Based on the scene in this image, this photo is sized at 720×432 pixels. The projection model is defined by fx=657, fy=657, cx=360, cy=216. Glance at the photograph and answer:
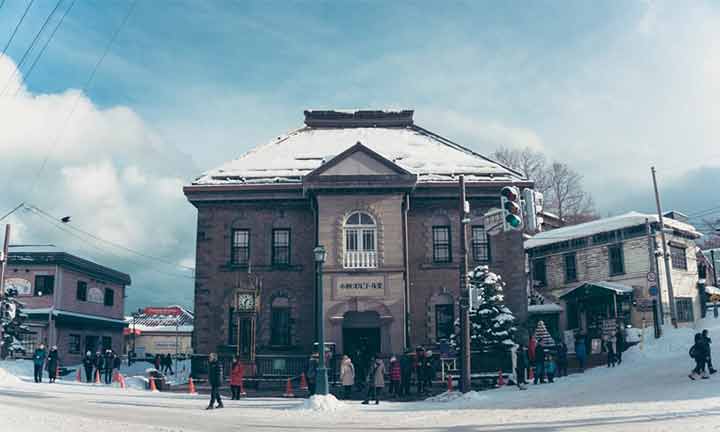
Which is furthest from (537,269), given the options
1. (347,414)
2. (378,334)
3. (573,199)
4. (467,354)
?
(347,414)

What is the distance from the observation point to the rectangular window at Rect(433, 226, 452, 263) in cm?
3228

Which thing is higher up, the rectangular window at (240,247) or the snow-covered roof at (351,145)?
the snow-covered roof at (351,145)

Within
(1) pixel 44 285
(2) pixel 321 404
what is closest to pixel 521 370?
(2) pixel 321 404

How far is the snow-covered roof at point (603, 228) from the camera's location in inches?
1574

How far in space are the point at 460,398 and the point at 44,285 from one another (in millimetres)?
35438

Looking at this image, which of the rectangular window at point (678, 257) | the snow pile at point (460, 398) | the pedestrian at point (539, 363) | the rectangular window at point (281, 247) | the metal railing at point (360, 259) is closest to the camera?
the snow pile at point (460, 398)

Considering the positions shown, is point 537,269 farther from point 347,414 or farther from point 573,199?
point 347,414

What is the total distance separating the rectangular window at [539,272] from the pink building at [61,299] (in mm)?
32598

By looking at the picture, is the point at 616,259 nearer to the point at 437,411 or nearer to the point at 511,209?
the point at 437,411

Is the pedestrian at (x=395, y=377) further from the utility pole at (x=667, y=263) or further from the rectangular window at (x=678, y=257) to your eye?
the rectangular window at (x=678, y=257)

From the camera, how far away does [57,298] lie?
1764 inches

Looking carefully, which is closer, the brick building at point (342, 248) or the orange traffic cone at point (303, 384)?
the orange traffic cone at point (303, 384)

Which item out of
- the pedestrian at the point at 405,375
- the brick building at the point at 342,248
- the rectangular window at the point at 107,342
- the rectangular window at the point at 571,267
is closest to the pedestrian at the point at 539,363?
the pedestrian at the point at 405,375

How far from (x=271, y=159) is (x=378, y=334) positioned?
1107 centimetres
